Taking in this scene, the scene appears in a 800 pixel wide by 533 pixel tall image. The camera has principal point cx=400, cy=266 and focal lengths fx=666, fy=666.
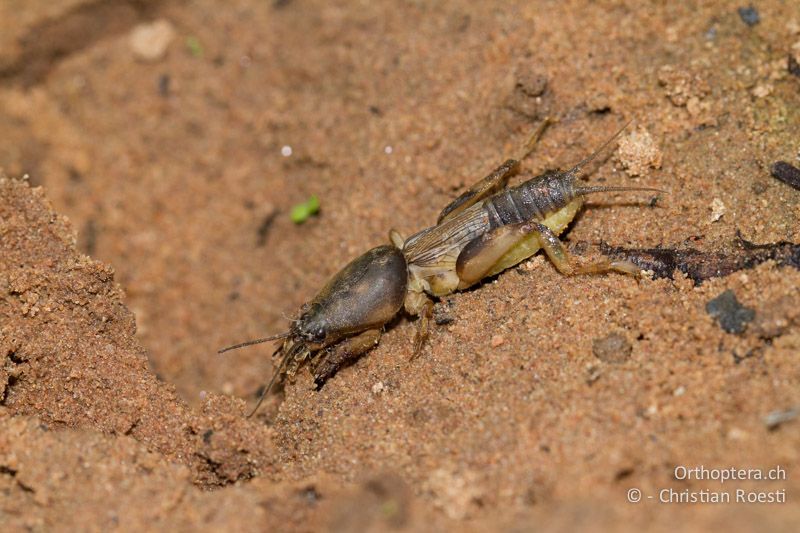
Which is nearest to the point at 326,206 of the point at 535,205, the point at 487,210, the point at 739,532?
the point at 487,210

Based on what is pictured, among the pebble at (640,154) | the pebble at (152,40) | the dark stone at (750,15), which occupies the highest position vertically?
Result: the pebble at (152,40)

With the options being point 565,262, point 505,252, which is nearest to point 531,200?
point 505,252

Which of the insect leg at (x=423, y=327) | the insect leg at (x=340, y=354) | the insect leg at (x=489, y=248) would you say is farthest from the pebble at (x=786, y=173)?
the insect leg at (x=340, y=354)

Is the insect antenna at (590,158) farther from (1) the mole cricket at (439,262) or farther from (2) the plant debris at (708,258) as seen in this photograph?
(2) the plant debris at (708,258)

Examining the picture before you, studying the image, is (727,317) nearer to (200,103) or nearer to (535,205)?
(535,205)

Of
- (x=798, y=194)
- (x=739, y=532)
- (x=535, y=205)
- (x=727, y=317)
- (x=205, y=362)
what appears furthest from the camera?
(x=205, y=362)

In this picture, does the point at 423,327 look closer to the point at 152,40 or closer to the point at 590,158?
the point at 590,158
